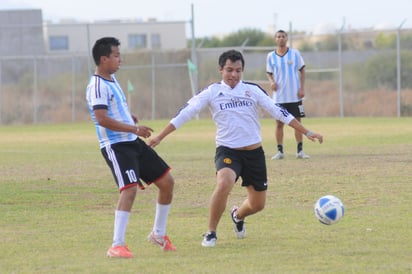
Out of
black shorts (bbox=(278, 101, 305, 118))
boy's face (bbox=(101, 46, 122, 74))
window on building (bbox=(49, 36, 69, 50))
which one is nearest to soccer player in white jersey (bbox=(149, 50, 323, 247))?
boy's face (bbox=(101, 46, 122, 74))

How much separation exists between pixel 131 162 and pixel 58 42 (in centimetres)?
4153

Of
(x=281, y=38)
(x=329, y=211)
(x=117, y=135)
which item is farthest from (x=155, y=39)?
(x=117, y=135)

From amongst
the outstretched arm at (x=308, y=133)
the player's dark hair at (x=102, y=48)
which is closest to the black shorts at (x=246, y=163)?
the outstretched arm at (x=308, y=133)

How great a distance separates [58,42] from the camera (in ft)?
161

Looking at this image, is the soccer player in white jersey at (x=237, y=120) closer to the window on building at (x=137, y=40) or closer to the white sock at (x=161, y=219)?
the white sock at (x=161, y=219)

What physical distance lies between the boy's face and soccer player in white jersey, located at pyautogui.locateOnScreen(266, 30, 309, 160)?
9.04 meters

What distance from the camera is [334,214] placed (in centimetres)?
862

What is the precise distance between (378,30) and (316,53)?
544cm

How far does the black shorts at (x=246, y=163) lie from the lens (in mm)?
8781

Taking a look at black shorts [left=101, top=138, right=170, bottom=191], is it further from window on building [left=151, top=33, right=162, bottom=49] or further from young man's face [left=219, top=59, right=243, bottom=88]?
window on building [left=151, top=33, right=162, bottom=49]

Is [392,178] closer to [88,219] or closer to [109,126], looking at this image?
[88,219]

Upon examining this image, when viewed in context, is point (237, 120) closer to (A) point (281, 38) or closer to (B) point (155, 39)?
(A) point (281, 38)

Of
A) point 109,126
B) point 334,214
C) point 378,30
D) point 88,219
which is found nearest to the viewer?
point 109,126

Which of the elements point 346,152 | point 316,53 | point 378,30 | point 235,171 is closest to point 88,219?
point 235,171
